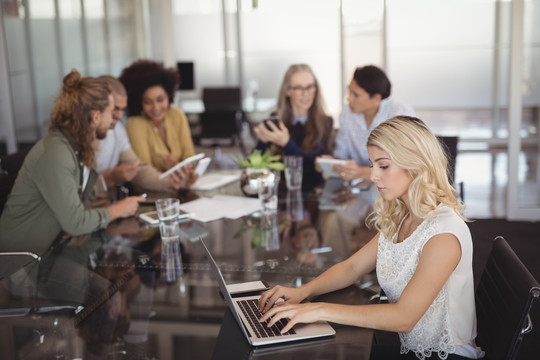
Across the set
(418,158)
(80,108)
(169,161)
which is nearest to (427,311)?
(418,158)

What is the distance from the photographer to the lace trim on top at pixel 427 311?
177 centimetres

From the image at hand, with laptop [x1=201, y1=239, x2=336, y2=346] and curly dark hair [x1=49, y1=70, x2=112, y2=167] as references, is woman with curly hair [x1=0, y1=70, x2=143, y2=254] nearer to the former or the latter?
curly dark hair [x1=49, y1=70, x2=112, y2=167]

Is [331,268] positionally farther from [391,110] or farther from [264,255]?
[391,110]

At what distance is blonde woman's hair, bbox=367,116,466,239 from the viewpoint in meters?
1.76

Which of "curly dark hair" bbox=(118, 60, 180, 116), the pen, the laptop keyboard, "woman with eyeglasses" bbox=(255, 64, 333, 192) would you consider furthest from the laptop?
"curly dark hair" bbox=(118, 60, 180, 116)

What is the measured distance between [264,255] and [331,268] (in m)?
0.37

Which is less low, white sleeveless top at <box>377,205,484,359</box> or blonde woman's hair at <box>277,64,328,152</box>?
blonde woman's hair at <box>277,64,328,152</box>

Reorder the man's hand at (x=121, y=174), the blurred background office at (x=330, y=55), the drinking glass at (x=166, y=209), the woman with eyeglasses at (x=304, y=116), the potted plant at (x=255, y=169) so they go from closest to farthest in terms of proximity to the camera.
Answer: the drinking glass at (x=166, y=209)
the potted plant at (x=255, y=169)
the man's hand at (x=121, y=174)
the woman with eyeglasses at (x=304, y=116)
the blurred background office at (x=330, y=55)

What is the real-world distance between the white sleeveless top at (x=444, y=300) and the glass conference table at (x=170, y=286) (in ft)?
0.56

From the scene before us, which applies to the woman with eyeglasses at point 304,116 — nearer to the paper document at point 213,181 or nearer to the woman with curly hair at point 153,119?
the paper document at point 213,181

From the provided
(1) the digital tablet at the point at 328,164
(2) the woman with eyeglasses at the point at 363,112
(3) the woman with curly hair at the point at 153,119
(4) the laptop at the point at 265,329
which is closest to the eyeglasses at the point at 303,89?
(2) the woman with eyeglasses at the point at 363,112

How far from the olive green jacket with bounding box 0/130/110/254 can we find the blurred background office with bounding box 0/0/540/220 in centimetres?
343

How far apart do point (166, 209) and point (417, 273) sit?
1217 mm

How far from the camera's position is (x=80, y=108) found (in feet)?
8.93
